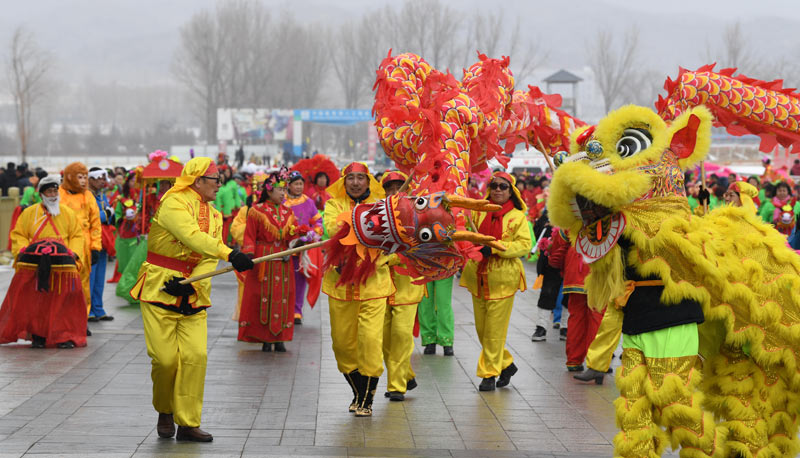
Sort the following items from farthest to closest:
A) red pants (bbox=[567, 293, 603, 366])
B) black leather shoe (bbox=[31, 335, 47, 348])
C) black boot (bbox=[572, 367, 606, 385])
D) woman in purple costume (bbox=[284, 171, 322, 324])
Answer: woman in purple costume (bbox=[284, 171, 322, 324]), black leather shoe (bbox=[31, 335, 47, 348]), red pants (bbox=[567, 293, 603, 366]), black boot (bbox=[572, 367, 606, 385])

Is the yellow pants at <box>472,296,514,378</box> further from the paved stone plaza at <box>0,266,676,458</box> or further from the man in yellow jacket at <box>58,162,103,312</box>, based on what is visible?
the man in yellow jacket at <box>58,162,103,312</box>

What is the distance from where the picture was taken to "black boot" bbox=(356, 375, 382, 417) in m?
7.09

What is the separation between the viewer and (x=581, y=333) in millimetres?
9062

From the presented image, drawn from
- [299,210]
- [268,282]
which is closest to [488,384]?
[268,282]

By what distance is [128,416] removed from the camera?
22.5 feet

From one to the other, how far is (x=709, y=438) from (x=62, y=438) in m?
3.89

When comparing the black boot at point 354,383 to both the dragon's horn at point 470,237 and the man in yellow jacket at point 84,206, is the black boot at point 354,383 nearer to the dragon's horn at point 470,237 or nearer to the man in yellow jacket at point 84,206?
the dragon's horn at point 470,237

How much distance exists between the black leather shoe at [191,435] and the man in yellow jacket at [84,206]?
4167 millimetres

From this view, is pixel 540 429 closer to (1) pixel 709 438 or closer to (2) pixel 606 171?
(1) pixel 709 438

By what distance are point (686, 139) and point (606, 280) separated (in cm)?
86

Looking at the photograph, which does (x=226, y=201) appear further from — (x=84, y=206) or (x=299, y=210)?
(x=84, y=206)

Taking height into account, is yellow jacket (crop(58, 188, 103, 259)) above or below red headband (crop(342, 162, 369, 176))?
below

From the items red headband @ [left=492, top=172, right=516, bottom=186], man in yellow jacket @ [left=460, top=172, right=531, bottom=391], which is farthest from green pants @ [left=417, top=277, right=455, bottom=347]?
red headband @ [left=492, top=172, right=516, bottom=186]

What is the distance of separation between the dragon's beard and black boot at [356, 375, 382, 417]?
2.22 metres
